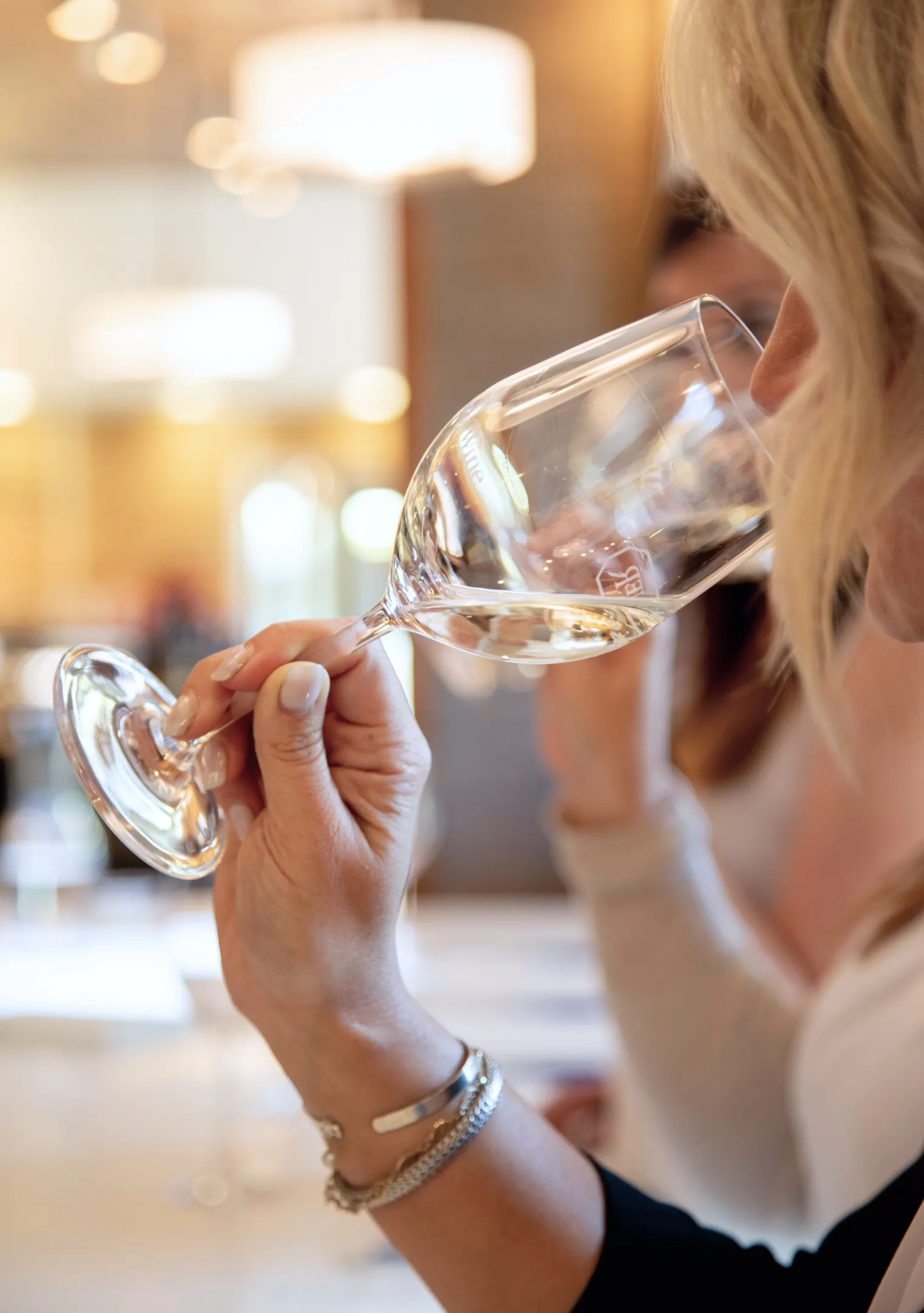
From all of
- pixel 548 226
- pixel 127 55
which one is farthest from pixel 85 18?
pixel 548 226

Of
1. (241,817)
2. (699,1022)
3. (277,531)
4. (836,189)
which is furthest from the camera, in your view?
(277,531)

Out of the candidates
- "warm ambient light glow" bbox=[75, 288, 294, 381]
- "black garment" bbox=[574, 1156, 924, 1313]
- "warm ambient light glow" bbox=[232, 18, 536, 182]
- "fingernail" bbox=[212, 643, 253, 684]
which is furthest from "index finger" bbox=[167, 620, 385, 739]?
"warm ambient light glow" bbox=[75, 288, 294, 381]

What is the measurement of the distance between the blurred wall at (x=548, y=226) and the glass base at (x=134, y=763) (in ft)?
5.69

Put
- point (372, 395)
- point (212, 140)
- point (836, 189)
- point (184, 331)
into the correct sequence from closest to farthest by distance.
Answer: point (836, 189), point (184, 331), point (212, 140), point (372, 395)

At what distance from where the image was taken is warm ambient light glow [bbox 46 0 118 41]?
1.62 meters

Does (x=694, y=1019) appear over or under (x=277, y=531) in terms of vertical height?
over

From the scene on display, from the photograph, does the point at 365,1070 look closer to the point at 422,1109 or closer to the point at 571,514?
the point at 422,1109

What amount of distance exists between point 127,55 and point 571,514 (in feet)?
5.34

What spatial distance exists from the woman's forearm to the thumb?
0.27 feet

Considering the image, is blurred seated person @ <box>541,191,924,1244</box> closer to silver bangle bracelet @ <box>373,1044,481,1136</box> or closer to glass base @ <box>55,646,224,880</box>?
silver bangle bracelet @ <box>373,1044,481,1136</box>

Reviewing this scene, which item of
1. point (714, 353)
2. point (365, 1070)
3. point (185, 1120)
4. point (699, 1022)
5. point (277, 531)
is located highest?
point (714, 353)

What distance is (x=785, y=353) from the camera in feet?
1.40

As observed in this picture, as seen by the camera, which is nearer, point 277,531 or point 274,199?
point 274,199

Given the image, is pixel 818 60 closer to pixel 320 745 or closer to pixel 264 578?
pixel 320 745
